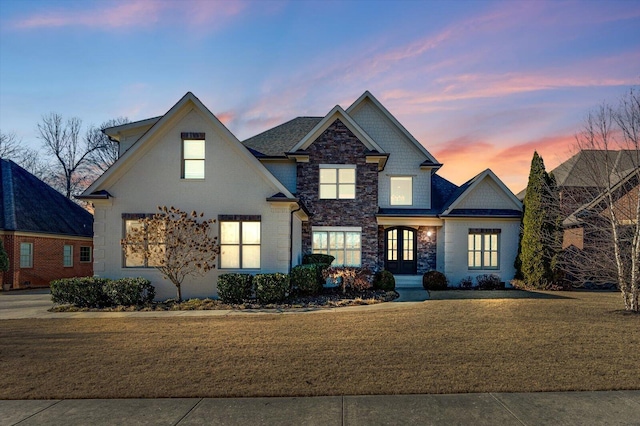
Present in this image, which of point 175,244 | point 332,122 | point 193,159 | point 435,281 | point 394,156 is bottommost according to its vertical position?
point 435,281

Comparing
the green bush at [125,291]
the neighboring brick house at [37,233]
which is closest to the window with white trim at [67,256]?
the neighboring brick house at [37,233]

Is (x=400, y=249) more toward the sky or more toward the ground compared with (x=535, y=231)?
more toward the ground

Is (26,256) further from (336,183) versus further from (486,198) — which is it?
(486,198)

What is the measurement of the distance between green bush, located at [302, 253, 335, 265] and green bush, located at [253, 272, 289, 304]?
470 cm

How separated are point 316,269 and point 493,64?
11.1 metres

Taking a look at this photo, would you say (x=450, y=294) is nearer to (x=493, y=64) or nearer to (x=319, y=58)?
(x=493, y=64)

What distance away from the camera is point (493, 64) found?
619 inches

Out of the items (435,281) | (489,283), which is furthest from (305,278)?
(489,283)

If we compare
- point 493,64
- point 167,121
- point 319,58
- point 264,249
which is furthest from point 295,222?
point 493,64

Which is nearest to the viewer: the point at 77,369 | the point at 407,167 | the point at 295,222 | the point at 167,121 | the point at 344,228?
the point at 77,369

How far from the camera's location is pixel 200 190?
48.3 ft

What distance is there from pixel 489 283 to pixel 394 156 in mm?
8121

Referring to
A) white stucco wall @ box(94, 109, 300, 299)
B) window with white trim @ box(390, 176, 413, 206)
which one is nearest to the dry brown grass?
white stucco wall @ box(94, 109, 300, 299)

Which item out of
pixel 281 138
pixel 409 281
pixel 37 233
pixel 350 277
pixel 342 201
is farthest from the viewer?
pixel 37 233
